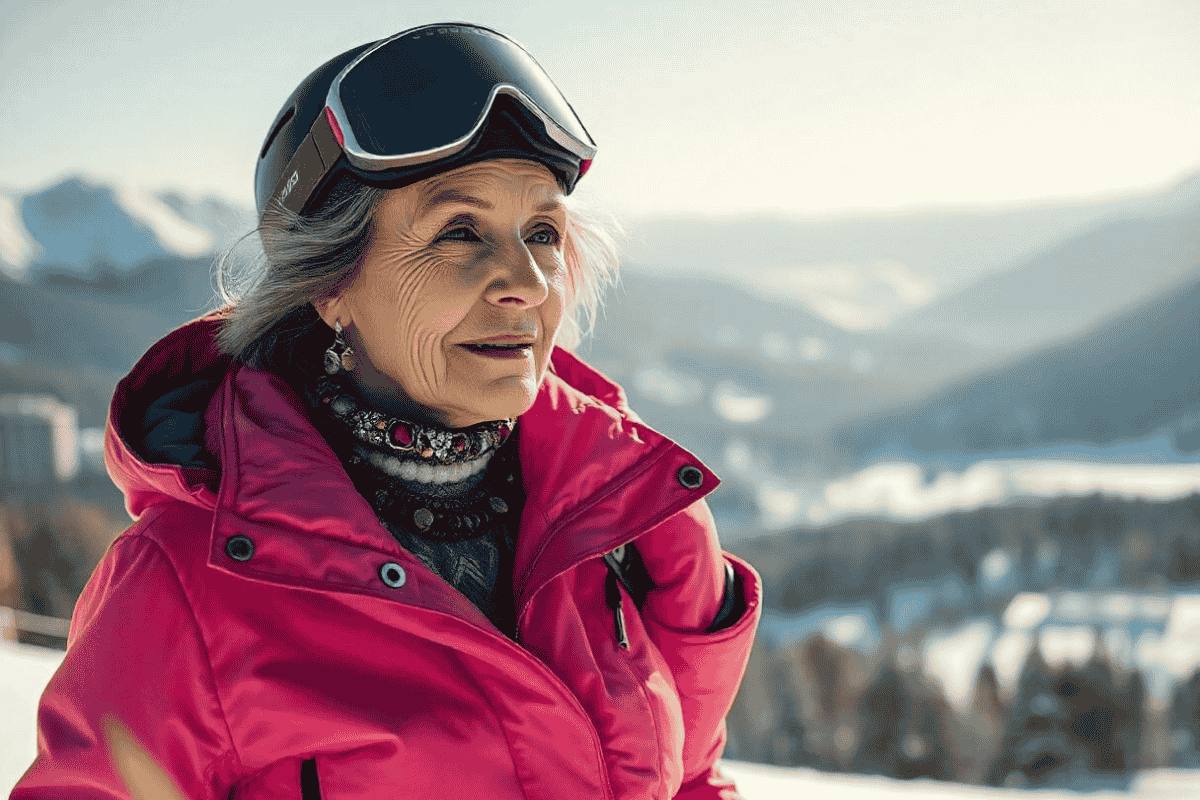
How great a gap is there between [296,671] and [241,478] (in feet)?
0.79

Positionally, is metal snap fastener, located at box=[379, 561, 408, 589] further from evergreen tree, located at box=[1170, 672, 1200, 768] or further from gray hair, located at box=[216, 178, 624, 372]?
evergreen tree, located at box=[1170, 672, 1200, 768]

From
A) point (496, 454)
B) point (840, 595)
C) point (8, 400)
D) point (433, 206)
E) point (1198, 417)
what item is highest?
point (433, 206)

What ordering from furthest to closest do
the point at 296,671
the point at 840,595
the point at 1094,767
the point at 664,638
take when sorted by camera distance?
the point at 840,595
the point at 1094,767
the point at 664,638
the point at 296,671

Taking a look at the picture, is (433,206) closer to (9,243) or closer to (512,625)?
(512,625)

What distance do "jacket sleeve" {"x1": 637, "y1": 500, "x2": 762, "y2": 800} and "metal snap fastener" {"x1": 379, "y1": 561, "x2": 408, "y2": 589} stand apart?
1.62ft

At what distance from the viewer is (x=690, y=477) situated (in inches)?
53.1

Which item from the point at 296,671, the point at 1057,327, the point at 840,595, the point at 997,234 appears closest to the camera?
the point at 296,671

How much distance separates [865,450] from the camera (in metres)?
73.3

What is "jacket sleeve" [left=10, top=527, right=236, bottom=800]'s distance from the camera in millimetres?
944

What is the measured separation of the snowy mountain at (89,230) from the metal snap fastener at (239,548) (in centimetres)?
8196

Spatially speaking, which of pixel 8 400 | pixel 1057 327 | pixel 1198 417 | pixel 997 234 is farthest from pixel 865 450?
pixel 8 400

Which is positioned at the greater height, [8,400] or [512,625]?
[512,625]

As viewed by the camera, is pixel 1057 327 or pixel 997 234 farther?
pixel 997 234

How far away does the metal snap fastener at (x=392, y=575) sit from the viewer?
1.08m
